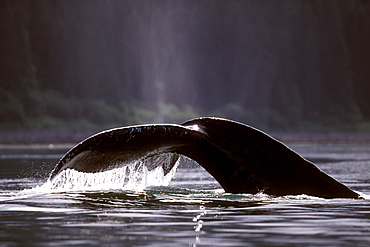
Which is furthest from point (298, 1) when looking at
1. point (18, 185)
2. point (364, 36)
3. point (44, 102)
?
point (18, 185)

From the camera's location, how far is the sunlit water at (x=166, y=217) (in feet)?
30.2

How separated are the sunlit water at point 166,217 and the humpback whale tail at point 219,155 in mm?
215

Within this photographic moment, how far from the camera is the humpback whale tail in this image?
1144 centimetres

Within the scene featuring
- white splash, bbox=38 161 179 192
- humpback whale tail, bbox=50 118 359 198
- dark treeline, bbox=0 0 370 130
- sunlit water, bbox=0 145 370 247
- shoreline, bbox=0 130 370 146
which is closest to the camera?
sunlit water, bbox=0 145 370 247

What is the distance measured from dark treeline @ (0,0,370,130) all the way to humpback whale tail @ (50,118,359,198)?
139334 millimetres

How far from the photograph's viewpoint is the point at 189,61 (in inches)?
6973

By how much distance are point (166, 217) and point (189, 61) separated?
546 feet

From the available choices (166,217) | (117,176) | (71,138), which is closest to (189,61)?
(71,138)

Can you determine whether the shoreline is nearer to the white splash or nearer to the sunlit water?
the sunlit water

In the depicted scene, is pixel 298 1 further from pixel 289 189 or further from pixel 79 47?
pixel 289 189

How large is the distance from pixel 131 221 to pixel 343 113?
156 meters

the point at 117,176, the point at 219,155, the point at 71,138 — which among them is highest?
the point at 71,138

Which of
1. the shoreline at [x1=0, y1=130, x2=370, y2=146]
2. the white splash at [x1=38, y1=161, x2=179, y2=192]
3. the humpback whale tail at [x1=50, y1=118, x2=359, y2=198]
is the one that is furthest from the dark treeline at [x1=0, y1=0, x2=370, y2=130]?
the humpback whale tail at [x1=50, y1=118, x2=359, y2=198]

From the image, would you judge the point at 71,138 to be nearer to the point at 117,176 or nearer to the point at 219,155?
the point at 117,176
